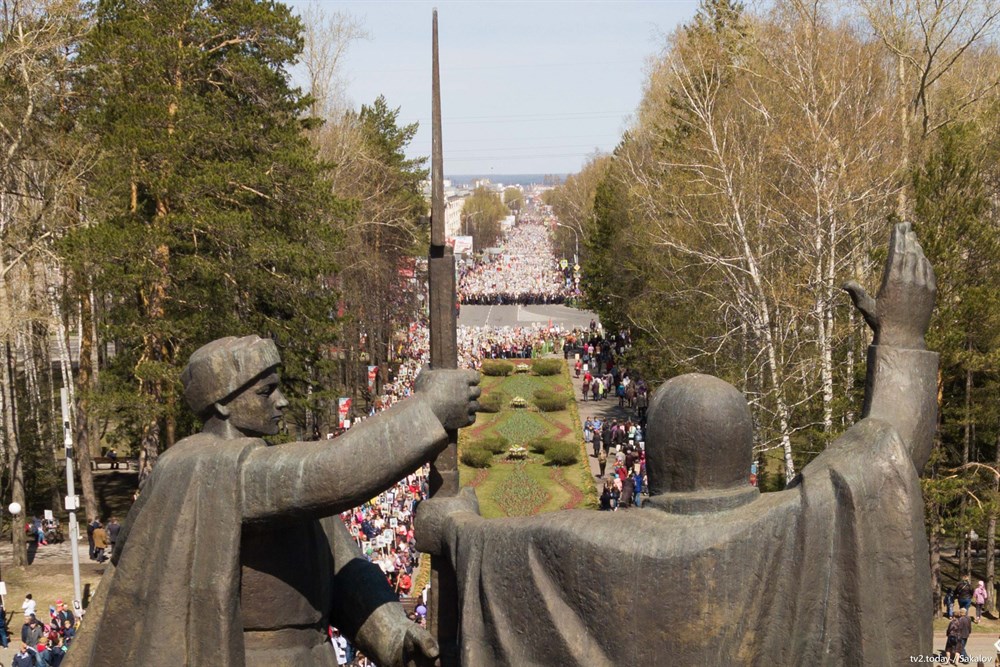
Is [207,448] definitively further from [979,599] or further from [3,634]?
[979,599]

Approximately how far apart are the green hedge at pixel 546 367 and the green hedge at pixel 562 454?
491 inches

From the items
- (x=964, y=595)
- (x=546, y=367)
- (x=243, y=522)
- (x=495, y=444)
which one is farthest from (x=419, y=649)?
(x=546, y=367)

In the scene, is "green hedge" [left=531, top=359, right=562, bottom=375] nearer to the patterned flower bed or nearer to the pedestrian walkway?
the pedestrian walkway

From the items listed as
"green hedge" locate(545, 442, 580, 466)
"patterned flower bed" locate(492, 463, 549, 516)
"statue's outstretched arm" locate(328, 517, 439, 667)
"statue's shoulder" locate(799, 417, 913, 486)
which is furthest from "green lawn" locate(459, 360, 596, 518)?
"statue's shoulder" locate(799, 417, 913, 486)

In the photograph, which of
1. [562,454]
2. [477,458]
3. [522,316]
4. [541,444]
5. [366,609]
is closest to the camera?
[366,609]

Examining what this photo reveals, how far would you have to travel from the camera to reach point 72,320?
26.7m

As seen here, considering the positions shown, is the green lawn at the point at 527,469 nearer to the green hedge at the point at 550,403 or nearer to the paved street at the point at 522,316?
the green hedge at the point at 550,403

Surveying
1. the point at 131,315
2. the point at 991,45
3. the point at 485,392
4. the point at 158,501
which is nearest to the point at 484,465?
the point at 485,392

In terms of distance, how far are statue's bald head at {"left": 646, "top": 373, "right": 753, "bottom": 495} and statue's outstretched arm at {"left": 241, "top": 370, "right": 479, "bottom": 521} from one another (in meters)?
0.73

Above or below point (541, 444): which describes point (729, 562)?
above

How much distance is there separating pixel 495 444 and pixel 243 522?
90.0 ft

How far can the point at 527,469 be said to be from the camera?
29.4 meters

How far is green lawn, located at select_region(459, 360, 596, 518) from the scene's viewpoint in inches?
1003

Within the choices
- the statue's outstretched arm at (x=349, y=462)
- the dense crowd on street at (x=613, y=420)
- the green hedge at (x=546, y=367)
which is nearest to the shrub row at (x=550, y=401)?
the dense crowd on street at (x=613, y=420)
